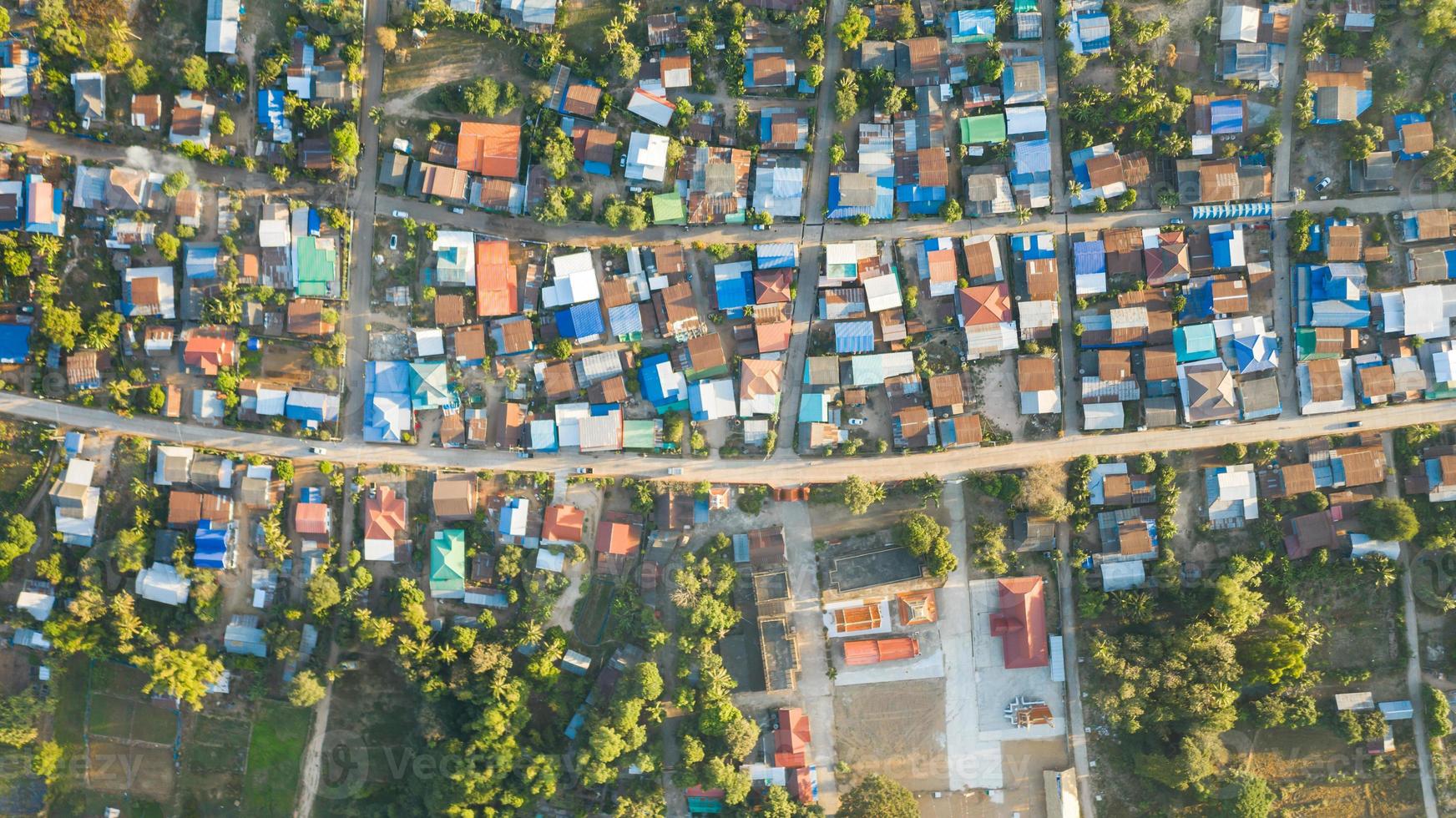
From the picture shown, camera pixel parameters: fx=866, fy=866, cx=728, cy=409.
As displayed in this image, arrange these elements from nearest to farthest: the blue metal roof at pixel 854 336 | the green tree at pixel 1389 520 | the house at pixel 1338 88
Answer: the green tree at pixel 1389 520 < the house at pixel 1338 88 < the blue metal roof at pixel 854 336

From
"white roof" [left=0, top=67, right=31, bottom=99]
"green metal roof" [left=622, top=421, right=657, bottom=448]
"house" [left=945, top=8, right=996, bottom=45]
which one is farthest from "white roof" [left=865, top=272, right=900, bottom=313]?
"white roof" [left=0, top=67, right=31, bottom=99]

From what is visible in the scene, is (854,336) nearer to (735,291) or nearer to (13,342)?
(735,291)

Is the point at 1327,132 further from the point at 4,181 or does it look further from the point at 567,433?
the point at 4,181

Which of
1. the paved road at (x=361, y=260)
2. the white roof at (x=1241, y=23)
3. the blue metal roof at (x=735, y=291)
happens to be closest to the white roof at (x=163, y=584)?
the paved road at (x=361, y=260)

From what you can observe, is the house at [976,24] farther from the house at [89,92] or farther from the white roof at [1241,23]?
the house at [89,92]

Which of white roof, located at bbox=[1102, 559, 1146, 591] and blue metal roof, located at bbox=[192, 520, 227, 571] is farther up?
white roof, located at bbox=[1102, 559, 1146, 591]

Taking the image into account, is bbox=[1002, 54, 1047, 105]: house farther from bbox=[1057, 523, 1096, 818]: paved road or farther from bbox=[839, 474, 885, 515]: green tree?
bbox=[1057, 523, 1096, 818]: paved road
